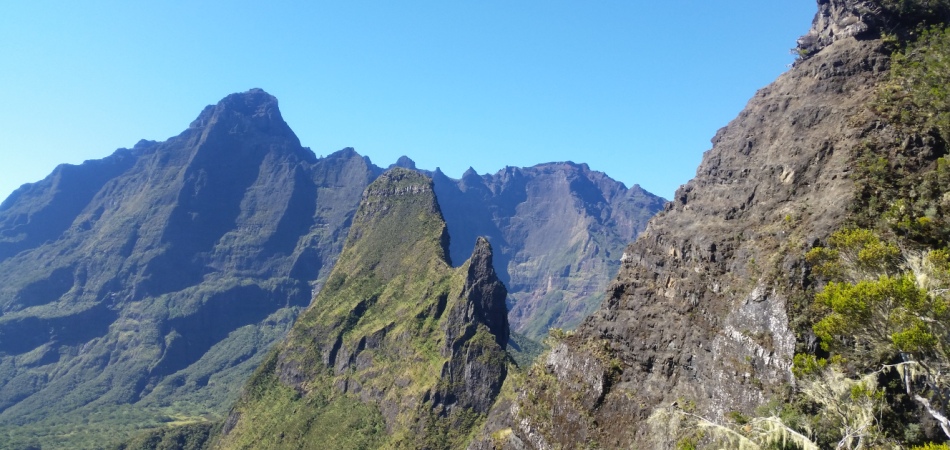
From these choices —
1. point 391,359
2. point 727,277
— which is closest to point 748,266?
point 727,277

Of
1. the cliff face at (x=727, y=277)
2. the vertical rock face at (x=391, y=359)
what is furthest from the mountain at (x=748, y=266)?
the vertical rock face at (x=391, y=359)

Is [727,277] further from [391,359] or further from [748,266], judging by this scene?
[391,359]

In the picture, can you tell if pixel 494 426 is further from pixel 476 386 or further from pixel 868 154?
pixel 868 154

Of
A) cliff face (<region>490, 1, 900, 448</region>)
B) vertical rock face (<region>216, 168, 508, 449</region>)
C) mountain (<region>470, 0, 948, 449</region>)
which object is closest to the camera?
mountain (<region>470, 0, 948, 449</region>)

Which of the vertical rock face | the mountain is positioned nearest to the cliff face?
the mountain

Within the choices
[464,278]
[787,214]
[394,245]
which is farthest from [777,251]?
[394,245]

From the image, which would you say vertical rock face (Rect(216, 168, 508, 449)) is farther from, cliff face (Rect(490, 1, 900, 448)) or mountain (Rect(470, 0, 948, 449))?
cliff face (Rect(490, 1, 900, 448))
